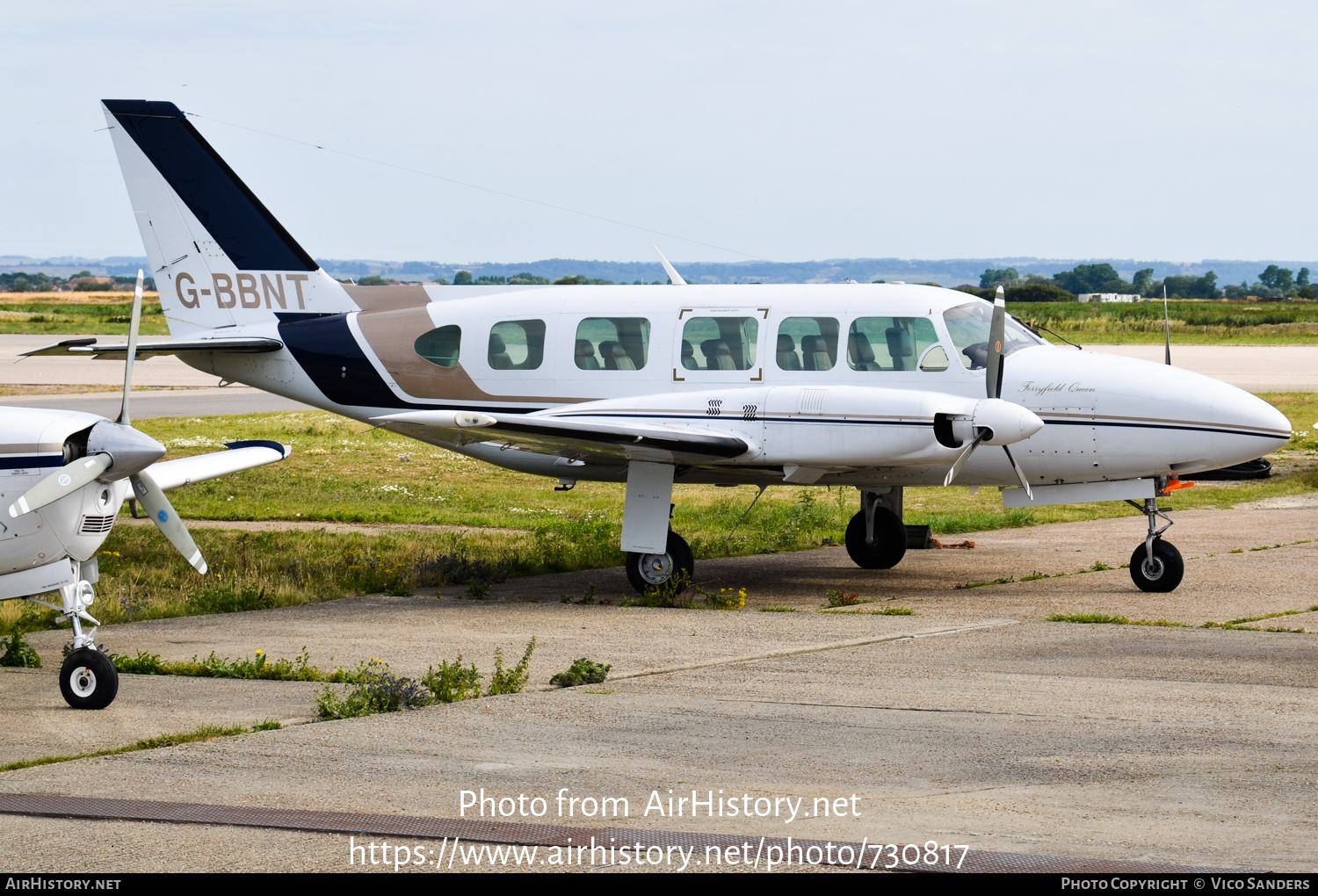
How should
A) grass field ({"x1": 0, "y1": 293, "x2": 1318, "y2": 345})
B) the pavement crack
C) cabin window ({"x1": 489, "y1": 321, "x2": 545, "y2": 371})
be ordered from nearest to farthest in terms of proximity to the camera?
the pavement crack → cabin window ({"x1": 489, "y1": 321, "x2": 545, "y2": 371}) → grass field ({"x1": 0, "y1": 293, "x2": 1318, "y2": 345})

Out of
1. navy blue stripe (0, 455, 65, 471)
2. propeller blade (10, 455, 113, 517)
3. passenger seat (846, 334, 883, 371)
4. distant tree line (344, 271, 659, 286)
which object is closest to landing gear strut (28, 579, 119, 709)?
propeller blade (10, 455, 113, 517)

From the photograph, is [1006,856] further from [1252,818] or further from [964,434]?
[964,434]

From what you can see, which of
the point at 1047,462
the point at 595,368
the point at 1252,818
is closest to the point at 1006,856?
the point at 1252,818

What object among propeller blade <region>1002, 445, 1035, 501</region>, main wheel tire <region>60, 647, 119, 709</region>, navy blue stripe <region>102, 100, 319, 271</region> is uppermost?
navy blue stripe <region>102, 100, 319, 271</region>

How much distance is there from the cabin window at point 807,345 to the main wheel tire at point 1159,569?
3559 millimetres

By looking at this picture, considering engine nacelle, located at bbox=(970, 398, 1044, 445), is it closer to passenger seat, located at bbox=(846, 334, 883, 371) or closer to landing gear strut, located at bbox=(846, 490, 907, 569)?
passenger seat, located at bbox=(846, 334, 883, 371)

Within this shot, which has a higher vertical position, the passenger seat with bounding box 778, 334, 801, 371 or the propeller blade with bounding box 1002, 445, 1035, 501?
the passenger seat with bounding box 778, 334, 801, 371

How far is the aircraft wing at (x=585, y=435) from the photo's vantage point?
531 inches

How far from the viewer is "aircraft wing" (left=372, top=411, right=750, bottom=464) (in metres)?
13.5

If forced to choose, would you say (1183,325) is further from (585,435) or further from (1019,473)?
(585,435)

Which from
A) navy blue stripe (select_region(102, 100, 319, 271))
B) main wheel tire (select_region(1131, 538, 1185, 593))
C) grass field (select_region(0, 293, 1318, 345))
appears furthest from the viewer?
grass field (select_region(0, 293, 1318, 345))

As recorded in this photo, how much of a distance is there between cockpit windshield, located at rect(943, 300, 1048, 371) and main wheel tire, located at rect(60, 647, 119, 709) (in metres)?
8.40

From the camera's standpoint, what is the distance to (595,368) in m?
15.2

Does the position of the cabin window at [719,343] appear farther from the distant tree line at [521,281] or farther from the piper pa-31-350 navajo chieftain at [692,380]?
the distant tree line at [521,281]
